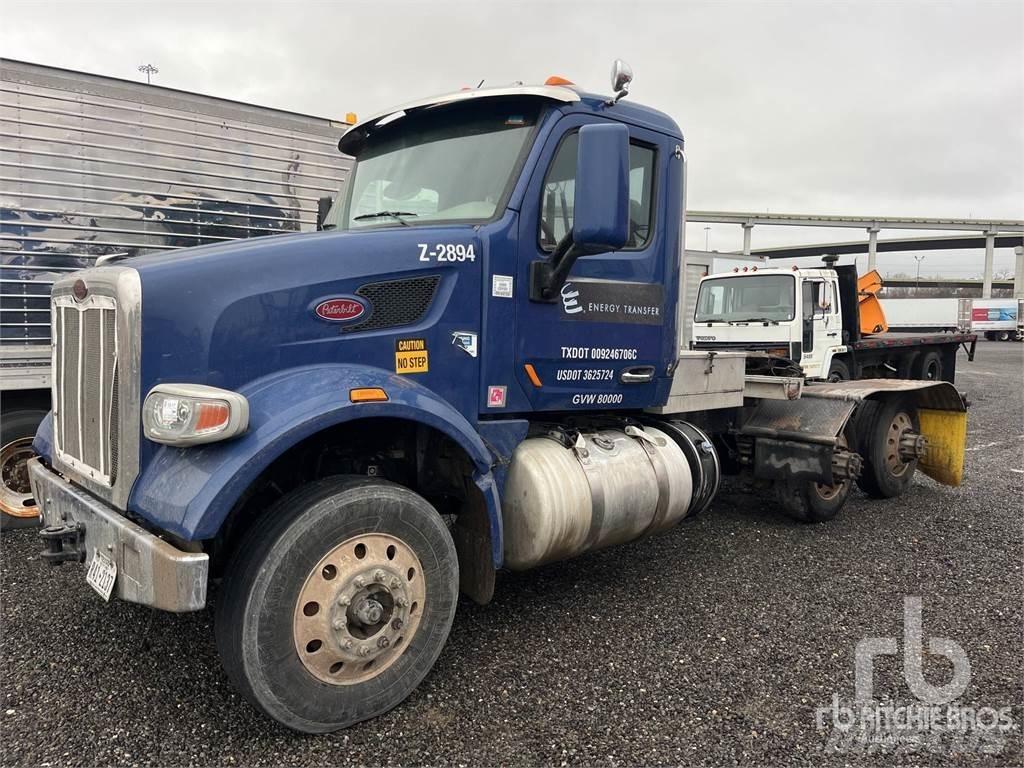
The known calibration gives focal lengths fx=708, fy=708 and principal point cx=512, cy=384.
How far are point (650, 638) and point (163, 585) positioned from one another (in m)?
2.39

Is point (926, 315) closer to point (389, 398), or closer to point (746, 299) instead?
point (746, 299)

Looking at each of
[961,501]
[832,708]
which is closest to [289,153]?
[832,708]

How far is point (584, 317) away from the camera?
391 centimetres

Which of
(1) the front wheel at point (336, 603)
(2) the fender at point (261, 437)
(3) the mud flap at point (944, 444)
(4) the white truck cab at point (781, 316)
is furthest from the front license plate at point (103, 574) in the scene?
(4) the white truck cab at point (781, 316)

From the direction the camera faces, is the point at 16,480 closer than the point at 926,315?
Yes

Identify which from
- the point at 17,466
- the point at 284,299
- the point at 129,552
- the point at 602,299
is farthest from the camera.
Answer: the point at 17,466

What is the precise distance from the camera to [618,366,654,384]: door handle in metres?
4.22

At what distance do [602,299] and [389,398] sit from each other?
1531 millimetres

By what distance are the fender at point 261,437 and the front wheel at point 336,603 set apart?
275 mm

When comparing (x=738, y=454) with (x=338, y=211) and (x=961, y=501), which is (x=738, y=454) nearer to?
(x=961, y=501)

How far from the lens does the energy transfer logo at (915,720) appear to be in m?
2.85

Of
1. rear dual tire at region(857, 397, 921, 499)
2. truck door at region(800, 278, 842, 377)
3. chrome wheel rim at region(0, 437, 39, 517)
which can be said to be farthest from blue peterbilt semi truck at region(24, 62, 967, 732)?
truck door at region(800, 278, 842, 377)

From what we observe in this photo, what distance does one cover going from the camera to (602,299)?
398cm

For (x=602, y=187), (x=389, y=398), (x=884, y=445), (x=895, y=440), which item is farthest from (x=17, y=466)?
(x=895, y=440)
